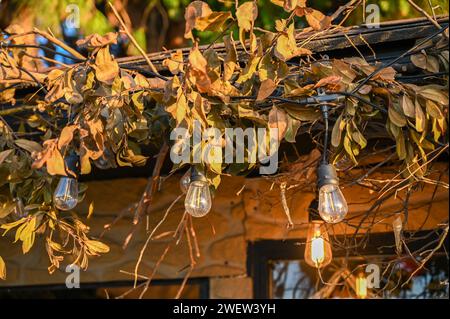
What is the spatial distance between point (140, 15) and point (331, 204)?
3986 millimetres

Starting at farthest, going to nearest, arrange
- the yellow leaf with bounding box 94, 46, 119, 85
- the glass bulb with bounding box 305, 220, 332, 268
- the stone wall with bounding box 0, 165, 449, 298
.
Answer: the stone wall with bounding box 0, 165, 449, 298
the glass bulb with bounding box 305, 220, 332, 268
the yellow leaf with bounding box 94, 46, 119, 85

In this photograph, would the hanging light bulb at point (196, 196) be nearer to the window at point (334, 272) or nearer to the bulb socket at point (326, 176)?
the bulb socket at point (326, 176)

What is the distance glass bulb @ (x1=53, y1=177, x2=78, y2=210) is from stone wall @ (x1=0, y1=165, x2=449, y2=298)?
121cm

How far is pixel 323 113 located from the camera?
211cm

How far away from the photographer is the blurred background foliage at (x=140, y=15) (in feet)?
14.6

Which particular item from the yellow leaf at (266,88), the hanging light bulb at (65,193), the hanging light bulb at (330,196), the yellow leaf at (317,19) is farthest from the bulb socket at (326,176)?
the hanging light bulb at (65,193)

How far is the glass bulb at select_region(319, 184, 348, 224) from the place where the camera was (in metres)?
2.11

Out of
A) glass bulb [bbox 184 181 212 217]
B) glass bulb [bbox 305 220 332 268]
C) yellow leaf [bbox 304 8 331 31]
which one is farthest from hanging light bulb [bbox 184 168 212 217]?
glass bulb [bbox 305 220 332 268]

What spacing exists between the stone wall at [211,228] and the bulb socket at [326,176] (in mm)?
1170

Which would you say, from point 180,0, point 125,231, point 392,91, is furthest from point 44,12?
point 392,91

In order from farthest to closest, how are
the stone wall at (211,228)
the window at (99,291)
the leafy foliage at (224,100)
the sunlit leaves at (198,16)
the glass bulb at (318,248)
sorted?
1. the window at (99,291)
2. the stone wall at (211,228)
3. the glass bulb at (318,248)
4. the leafy foliage at (224,100)
5. the sunlit leaves at (198,16)

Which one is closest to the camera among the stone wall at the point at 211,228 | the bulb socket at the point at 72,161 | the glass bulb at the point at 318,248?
the bulb socket at the point at 72,161

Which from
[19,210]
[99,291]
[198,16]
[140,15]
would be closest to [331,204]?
[198,16]

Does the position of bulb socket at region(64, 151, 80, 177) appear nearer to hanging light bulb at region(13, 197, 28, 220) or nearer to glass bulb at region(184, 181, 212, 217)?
hanging light bulb at region(13, 197, 28, 220)
